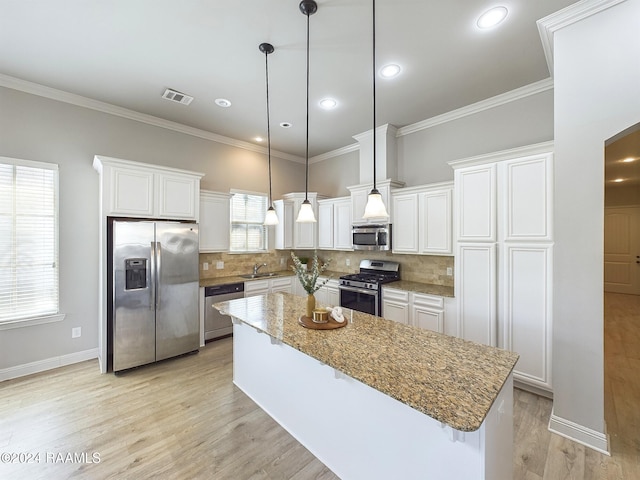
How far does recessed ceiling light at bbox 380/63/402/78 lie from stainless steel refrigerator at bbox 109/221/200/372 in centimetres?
292

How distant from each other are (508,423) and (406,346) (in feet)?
2.09

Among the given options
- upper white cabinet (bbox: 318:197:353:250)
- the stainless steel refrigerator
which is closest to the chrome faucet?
upper white cabinet (bbox: 318:197:353:250)

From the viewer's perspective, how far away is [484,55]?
100 inches

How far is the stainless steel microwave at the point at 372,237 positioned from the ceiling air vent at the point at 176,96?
2.88 m

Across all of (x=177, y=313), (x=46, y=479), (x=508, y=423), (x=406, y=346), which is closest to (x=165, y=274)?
(x=177, y=313)

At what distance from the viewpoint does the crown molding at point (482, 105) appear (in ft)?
9.91

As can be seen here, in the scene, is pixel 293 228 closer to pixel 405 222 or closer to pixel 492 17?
pixel 405 222

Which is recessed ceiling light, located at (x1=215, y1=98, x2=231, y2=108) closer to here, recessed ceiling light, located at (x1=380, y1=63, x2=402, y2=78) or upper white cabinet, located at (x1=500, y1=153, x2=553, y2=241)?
recessed ceiling light, located at (x1=380, y1=63, x2=402, y2=78)

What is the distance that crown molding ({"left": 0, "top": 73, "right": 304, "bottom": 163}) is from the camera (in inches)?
118

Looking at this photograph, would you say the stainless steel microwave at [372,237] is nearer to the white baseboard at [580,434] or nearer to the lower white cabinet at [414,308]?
the lower white cabinet at [414,308]

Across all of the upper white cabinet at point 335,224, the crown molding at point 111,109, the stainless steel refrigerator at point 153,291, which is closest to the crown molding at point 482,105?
the upper white cabinet at point 335,224

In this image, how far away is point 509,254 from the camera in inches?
108

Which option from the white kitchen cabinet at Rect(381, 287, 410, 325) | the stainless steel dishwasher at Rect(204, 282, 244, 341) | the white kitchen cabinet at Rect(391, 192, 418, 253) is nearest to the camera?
the white kitchen cabinet at Rect(381, 287, 410, 325)

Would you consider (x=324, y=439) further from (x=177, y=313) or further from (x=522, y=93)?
(x=522, y=93)
